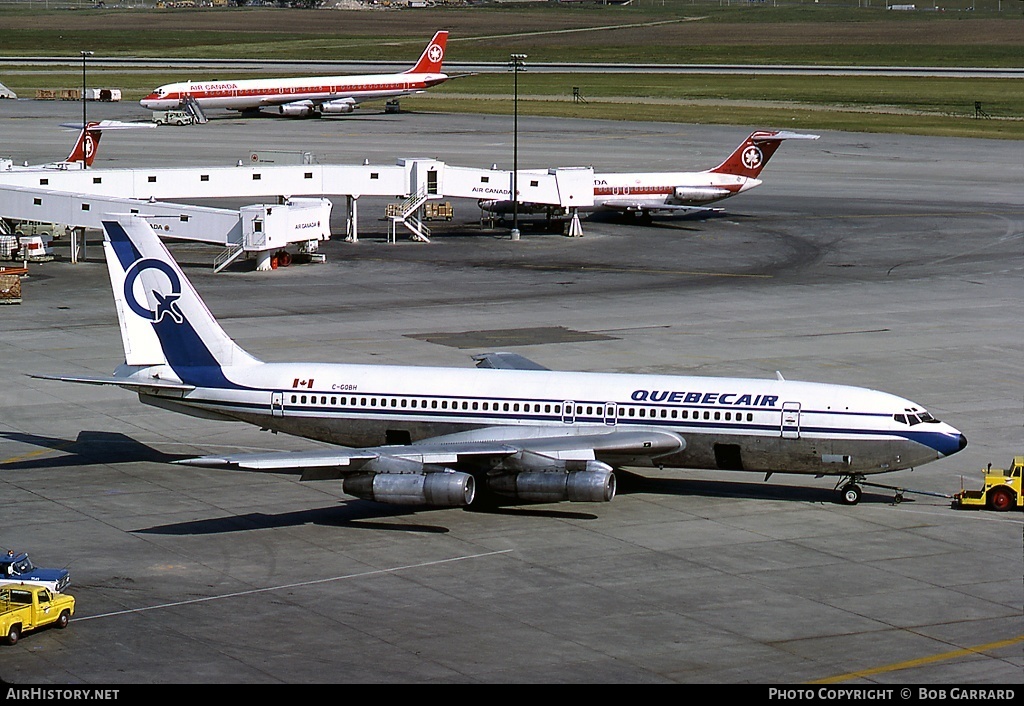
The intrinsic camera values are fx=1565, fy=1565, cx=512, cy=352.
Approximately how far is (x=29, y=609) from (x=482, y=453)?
14241 millimetres

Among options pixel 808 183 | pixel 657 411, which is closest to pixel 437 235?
pixel 808 183

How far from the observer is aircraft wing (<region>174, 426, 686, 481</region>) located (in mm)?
41875

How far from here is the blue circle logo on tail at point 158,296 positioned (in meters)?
48.7

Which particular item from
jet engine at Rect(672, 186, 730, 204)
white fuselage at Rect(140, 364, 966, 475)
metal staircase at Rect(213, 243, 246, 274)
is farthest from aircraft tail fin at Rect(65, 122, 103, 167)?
white fuselage at Rect(140, 364, 966, 475)

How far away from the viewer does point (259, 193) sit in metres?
99.9

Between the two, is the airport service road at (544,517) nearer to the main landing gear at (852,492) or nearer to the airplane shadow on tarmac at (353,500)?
the airplane shadow on tarmac at (353,500)

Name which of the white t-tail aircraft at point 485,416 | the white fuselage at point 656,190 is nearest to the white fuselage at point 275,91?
the white fuselage at point 656,190

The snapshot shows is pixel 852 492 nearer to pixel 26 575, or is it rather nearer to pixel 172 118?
pixel 26 575

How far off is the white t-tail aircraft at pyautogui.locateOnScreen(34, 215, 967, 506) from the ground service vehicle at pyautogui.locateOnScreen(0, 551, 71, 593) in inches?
292

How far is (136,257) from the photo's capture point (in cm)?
4894

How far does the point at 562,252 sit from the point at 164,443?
162 ft

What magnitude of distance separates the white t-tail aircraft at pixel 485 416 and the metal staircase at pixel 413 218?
54793mm

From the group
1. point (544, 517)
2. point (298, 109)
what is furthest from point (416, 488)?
point (298, 109)

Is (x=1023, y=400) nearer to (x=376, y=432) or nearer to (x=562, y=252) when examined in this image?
(x=376, y=432)
